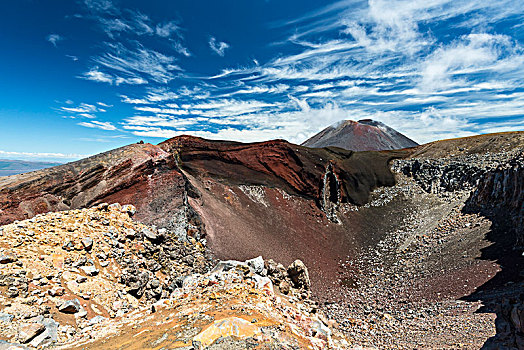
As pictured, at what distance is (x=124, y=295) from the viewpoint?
979cm

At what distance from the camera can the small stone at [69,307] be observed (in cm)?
771

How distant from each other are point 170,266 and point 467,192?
2772 centimetres

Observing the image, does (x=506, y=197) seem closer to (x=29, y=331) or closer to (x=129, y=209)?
(x=129, y=209)

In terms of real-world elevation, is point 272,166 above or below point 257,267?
above

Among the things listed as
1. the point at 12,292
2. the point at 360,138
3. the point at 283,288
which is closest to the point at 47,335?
the point at 12,292

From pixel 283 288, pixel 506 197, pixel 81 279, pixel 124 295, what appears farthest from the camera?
pixel 506 197

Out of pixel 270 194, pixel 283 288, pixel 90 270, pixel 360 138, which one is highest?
pixel 360 138

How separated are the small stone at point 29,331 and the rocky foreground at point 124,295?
20 mm

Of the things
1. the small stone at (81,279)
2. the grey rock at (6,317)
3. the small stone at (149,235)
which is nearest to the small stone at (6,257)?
the small stone at (81,279)

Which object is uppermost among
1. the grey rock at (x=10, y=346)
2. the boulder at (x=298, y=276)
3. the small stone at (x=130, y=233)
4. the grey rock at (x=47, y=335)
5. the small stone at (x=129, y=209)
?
the small stone at (x=129, y=209)

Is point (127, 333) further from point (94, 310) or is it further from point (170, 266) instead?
point (170, 266)

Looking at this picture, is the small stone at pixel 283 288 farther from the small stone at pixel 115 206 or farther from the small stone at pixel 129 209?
the small stone at pixel 115 206

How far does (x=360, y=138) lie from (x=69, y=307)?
281 ft

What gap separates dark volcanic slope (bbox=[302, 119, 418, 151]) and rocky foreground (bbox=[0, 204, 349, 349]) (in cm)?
7316
